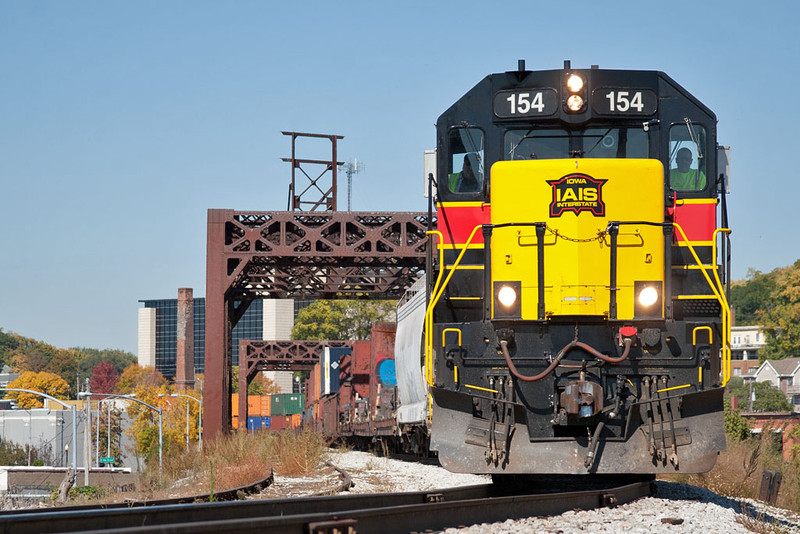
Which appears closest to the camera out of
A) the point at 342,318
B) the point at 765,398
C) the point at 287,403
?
the point at 765,398

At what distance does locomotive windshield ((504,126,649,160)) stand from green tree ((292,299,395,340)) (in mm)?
70804

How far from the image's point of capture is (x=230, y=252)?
28.9m

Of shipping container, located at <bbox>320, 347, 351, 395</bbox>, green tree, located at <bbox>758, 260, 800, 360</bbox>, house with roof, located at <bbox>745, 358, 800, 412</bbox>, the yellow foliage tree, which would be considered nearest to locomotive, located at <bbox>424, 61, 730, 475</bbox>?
shipping container, located at <bbox>320, 347, 351, 395</bbox>

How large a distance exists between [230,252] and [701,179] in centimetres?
2047

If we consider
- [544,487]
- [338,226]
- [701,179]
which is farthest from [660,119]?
[338,226]

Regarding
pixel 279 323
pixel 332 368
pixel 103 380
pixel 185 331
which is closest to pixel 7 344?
pixel 103 380

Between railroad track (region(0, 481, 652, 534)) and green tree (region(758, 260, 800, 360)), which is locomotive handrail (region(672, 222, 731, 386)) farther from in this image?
green tree (region(758, 260, 800, 360))

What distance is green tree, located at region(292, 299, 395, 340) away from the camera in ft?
268

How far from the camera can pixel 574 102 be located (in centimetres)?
992

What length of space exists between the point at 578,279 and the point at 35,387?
118 m

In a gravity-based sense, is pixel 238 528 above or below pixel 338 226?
below

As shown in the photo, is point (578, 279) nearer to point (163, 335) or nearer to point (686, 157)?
point (686, 157)

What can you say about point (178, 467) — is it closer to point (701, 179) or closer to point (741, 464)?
point (741, 464)

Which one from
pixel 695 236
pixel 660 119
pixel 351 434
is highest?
pixel 660 119
